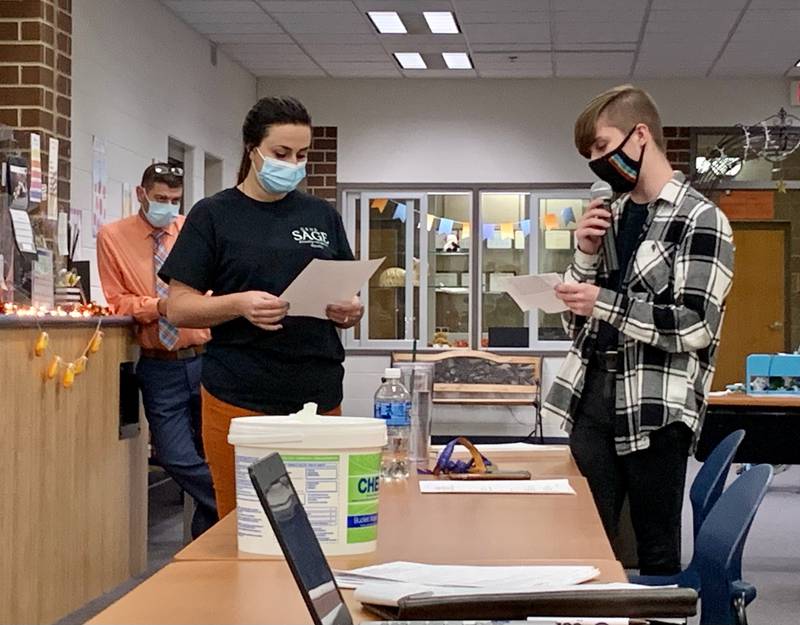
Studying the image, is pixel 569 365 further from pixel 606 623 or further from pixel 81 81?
pixel 81 81

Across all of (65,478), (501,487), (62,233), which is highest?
(62,233)

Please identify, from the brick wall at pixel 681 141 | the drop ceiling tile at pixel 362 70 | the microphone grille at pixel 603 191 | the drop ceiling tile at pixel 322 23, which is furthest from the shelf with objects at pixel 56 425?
the brick wall at pixel 681 141

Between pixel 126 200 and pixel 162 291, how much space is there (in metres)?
2.70

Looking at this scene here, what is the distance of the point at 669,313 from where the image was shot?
8.23ft

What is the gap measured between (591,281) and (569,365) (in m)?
0.22

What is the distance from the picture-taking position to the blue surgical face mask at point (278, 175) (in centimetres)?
277

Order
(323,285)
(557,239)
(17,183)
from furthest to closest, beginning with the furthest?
(557,239) < (17,183) < (323,285)

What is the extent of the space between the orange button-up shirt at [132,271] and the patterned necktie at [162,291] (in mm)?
15

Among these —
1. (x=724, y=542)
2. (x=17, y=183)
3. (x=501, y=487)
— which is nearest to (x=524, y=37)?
(x=17, y=183)

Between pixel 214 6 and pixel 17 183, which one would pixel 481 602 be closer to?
pixel 17 183

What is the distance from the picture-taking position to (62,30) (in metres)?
6.10

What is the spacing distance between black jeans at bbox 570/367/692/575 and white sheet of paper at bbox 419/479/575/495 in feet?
0.59

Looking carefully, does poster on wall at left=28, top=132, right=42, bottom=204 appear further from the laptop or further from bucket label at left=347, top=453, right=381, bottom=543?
the laptop

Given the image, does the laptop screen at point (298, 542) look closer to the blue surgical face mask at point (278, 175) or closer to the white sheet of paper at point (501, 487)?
the white sheet of paper at point (501, 487)
